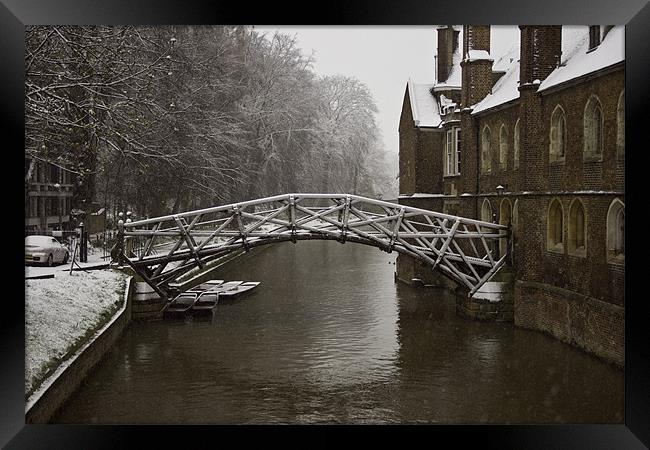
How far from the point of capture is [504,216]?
18.6 meters

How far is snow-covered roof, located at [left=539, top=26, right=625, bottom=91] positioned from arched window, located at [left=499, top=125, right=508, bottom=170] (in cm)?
302

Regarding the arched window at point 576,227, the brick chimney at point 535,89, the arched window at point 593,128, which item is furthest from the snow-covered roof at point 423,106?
the arched window at point 593,128

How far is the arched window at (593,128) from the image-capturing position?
1376 cm

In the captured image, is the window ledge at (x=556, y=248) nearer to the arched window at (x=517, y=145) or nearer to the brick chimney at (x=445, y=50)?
the arched window at (x=517, y=145)

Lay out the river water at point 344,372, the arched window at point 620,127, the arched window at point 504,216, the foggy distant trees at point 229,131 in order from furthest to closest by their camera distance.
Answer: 1. the foggy distant trees at point 229,131
2. the arched window at point 504,216
3. the arched window at point 620,127
4. the river water at point 344,372

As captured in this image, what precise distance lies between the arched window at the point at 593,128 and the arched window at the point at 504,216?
441 cm

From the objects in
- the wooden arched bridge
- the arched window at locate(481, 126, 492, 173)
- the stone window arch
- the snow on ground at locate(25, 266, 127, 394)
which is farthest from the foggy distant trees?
the stone window arch

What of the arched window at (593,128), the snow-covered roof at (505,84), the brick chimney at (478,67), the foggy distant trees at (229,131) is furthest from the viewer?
the brick chimney at (478,67)

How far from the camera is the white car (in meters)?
16.6

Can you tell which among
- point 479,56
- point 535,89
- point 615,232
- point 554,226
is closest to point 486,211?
point 554,226

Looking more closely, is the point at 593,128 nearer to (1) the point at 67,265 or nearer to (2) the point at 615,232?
(2) the point at 615,232
